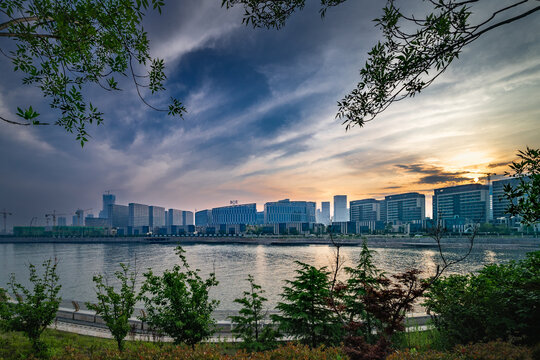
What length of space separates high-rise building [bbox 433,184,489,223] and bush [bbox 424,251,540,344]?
18924cm

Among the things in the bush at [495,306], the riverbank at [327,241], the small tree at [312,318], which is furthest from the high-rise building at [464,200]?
the small tree at [312,318]

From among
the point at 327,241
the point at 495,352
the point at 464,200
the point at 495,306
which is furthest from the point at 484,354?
the point at 464,200

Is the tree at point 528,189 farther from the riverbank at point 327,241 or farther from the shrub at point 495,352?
the riverbank at point 327,241

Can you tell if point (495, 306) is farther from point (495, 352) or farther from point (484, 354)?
point (484, 354)

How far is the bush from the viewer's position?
598cm

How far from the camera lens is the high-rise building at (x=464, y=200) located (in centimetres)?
16888

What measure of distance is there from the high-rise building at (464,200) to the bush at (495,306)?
189m

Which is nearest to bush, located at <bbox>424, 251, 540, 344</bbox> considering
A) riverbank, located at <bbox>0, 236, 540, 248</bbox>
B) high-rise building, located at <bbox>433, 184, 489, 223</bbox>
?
riverbank, located at <bbox>0, 236, 540, 248</bbox>

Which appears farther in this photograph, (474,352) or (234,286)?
(234,286)

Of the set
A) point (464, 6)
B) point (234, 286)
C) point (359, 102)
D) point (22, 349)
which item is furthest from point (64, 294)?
point (464, 6)

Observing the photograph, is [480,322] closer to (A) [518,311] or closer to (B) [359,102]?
(A) [518,311]

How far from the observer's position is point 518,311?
585 centimetres

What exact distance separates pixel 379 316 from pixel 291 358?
15.2 ft

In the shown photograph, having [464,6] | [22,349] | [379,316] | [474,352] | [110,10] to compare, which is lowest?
[22,349]
